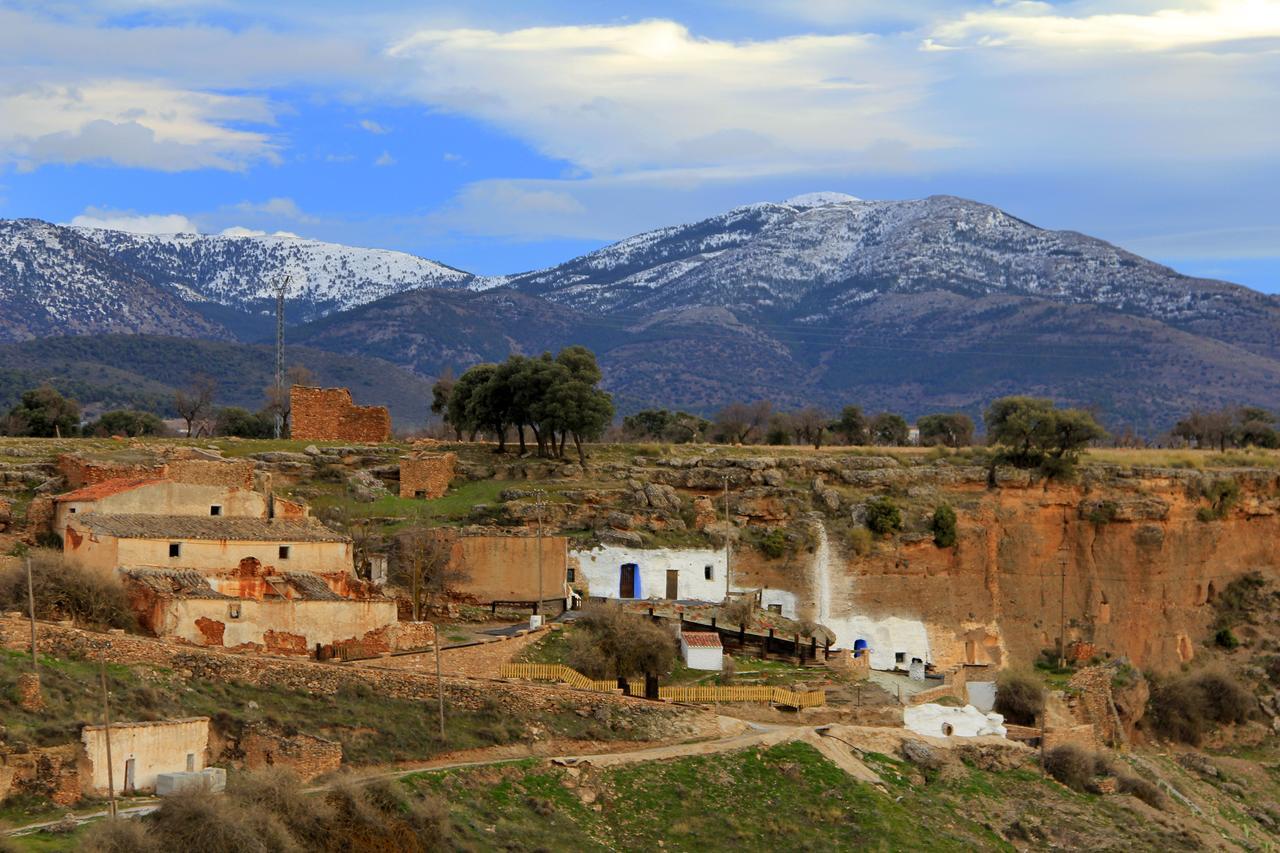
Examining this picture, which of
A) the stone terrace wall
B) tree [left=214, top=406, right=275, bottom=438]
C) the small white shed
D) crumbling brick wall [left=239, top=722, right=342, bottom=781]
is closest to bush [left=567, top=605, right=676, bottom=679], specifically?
the small white shed

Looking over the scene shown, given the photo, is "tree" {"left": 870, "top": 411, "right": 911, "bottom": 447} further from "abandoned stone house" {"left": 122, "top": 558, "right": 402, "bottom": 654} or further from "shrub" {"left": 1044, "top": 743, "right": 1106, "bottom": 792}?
"abandoned stone house" {"left": 122, "top": 558, "right": 402, "bottom": 654}

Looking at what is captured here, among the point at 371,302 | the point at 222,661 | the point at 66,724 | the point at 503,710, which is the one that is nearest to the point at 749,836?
the point at 503,710

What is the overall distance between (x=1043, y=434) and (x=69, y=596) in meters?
30.4

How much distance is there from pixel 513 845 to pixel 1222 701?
27944 millimetres

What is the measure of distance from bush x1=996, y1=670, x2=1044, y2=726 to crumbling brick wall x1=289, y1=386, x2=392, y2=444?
1928 centimetres

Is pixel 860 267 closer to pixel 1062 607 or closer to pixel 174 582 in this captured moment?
pixel 1062 607

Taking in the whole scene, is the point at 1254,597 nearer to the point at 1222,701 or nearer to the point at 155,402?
the point at 1222,701

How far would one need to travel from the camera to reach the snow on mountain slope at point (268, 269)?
6481 inches

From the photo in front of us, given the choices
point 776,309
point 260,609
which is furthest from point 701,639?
point 776,309

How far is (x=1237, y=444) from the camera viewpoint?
72.2 m

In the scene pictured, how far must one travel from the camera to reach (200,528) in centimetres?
3375

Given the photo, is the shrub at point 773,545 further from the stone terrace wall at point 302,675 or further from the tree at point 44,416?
the tree at point 44,416

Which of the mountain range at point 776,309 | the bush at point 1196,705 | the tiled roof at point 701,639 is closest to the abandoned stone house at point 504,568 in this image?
the tiled roof at point 701,639

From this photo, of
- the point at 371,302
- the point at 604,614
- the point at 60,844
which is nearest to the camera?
the point at 60,844
